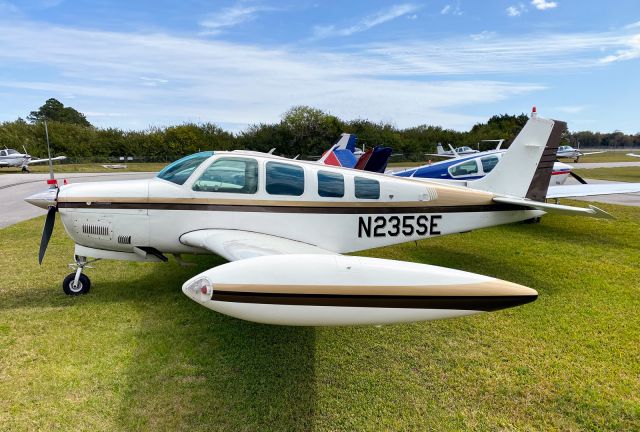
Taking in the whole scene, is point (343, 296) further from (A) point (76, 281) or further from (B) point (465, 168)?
(B) point (465, 168)

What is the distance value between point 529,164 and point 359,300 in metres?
5.37

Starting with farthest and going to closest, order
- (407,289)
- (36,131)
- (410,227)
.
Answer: (36,131)
(410,227)
(407,289)

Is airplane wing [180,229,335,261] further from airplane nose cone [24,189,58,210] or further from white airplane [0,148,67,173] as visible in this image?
white airplane [0,148,67,173]

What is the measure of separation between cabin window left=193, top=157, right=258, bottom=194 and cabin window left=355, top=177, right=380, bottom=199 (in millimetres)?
1358

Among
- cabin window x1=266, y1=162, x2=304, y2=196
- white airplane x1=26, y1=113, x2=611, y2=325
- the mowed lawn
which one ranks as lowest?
the mowed lawn

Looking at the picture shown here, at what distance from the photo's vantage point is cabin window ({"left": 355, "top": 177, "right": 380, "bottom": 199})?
476cm

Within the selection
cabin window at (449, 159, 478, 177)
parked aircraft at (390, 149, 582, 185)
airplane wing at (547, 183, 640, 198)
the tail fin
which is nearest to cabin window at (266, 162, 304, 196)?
the tail fin

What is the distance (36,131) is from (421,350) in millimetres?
51082

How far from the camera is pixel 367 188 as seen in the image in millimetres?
4789

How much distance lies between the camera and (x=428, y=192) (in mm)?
4992

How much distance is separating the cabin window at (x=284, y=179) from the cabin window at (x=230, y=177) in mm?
191

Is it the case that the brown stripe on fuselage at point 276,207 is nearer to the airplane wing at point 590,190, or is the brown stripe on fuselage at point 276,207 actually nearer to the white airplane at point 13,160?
the airplane wing at point 590,190

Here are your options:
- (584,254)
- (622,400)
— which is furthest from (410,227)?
(584,254)

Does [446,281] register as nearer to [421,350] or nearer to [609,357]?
[421,350]
